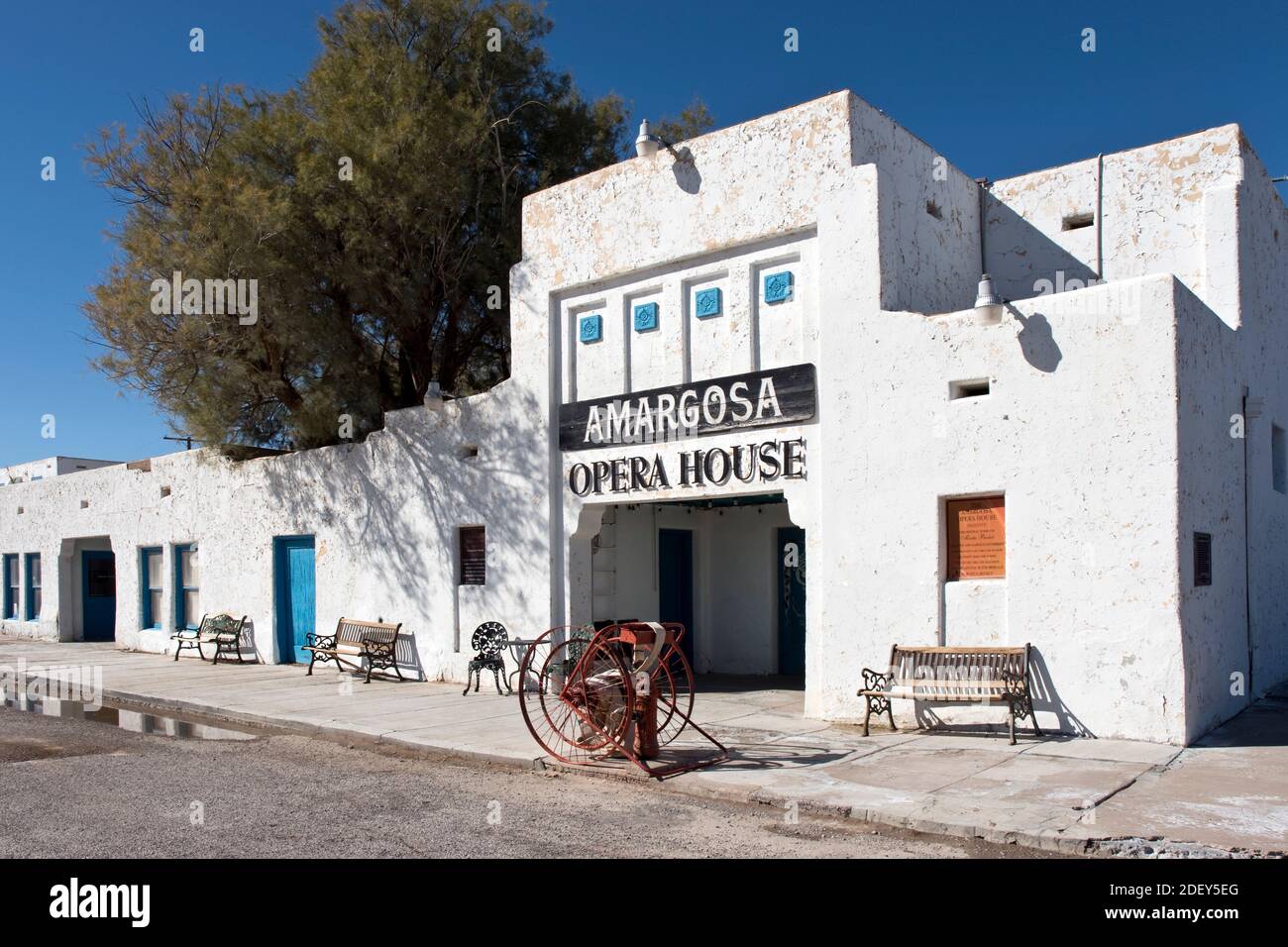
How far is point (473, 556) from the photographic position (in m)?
16.3

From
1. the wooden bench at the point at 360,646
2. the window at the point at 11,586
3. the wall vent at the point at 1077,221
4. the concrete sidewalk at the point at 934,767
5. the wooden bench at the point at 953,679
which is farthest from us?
the window at the point at 11,586

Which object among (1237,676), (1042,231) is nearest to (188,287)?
(1042,231)

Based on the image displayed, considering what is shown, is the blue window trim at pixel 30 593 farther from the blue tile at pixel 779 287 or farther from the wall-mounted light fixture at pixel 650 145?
the blue tile at pixel 779 287

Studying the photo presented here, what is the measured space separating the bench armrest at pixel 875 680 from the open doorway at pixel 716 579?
4350mm

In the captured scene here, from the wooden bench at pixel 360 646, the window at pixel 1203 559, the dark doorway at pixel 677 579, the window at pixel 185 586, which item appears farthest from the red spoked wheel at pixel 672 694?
the window at pixel 185 586

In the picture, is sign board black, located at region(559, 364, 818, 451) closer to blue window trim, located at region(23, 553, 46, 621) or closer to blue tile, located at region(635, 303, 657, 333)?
blue tile, located at region(635, 303, 657, 333)

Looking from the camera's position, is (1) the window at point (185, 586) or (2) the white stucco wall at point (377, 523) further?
(1) the window at point (185, 586)

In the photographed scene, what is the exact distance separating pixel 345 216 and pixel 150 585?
34.3 ft

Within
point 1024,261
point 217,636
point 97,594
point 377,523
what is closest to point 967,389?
point 1024,261

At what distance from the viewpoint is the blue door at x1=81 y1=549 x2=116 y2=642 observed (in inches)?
1073

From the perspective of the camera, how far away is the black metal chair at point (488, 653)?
15180 mm

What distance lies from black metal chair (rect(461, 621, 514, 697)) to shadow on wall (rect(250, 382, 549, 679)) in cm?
20

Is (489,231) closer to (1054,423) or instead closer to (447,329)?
(447,329)
